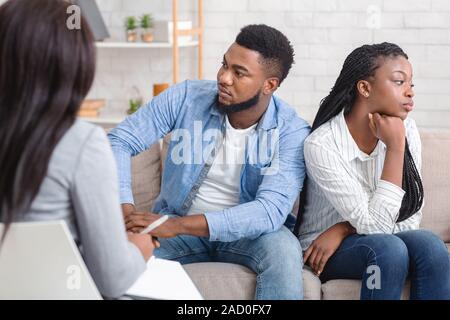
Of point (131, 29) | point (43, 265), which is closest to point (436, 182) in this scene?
point (43, 265)

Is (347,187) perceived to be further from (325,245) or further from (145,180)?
(145,180)

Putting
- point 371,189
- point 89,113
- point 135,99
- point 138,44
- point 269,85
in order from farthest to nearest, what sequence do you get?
point 135,99 < point 89,113 < point 138,44 < point 269,85 < point 371,189

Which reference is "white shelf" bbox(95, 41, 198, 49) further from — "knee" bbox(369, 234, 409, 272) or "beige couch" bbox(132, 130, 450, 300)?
"knee" bbox(369, 234, 409, 272)

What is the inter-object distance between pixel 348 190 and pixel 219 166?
0.39 metres

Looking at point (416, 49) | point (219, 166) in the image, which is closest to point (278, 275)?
point (219, 166)

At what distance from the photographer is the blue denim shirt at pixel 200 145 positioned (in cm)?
200

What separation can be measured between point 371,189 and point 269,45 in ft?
1.64

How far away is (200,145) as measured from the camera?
2092 mm

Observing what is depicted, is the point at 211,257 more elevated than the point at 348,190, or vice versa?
the point at 348,190

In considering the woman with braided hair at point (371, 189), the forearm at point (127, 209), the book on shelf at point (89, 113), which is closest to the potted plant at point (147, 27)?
the book on shelf at point (89, 113)

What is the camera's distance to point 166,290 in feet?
4.35

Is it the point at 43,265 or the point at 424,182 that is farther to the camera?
the point at 424,182

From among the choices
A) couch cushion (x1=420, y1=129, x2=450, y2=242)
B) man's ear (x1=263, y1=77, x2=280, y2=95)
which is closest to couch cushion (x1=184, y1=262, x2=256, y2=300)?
man's ear (x1=263, y1=77, x2=280, y2=95)
